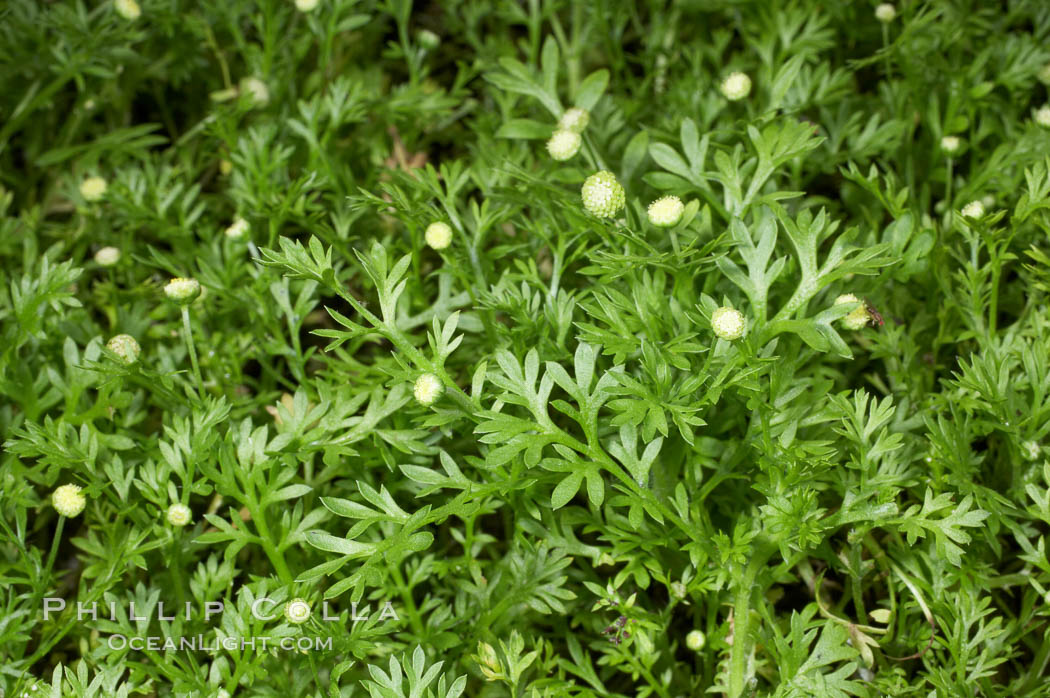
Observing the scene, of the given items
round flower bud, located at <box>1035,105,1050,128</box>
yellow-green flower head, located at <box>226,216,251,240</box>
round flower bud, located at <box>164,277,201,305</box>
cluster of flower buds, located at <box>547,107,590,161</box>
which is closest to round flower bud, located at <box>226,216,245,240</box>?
yellow-green flower head, located at <box>226,216,251,240</box>

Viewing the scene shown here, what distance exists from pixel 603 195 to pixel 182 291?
75cm

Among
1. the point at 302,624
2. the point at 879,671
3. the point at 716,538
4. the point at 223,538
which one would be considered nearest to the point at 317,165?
the point at 223,538

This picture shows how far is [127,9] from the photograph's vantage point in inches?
85.2

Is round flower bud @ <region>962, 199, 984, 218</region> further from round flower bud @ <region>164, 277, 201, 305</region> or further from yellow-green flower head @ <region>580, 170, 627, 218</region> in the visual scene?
round flower bud @ <region>164, 277, 201, 305</region>

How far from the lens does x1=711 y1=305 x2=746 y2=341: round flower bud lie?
1.37 metres

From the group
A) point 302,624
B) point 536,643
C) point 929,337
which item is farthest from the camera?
point 929,337

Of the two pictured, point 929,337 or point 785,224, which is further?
point 929,337

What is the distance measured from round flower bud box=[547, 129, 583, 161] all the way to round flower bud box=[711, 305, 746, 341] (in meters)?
0.52

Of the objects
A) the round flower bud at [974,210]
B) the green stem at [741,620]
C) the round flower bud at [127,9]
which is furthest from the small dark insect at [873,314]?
the round flower bud at [127,9]

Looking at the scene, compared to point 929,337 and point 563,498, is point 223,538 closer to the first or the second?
point 563,498

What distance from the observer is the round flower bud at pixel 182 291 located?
1641 millimetres

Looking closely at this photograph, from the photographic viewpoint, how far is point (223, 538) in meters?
1.51

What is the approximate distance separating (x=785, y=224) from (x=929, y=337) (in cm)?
54

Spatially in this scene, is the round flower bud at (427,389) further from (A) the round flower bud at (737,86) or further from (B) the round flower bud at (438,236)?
(A) the round flower bud at (737,86)
